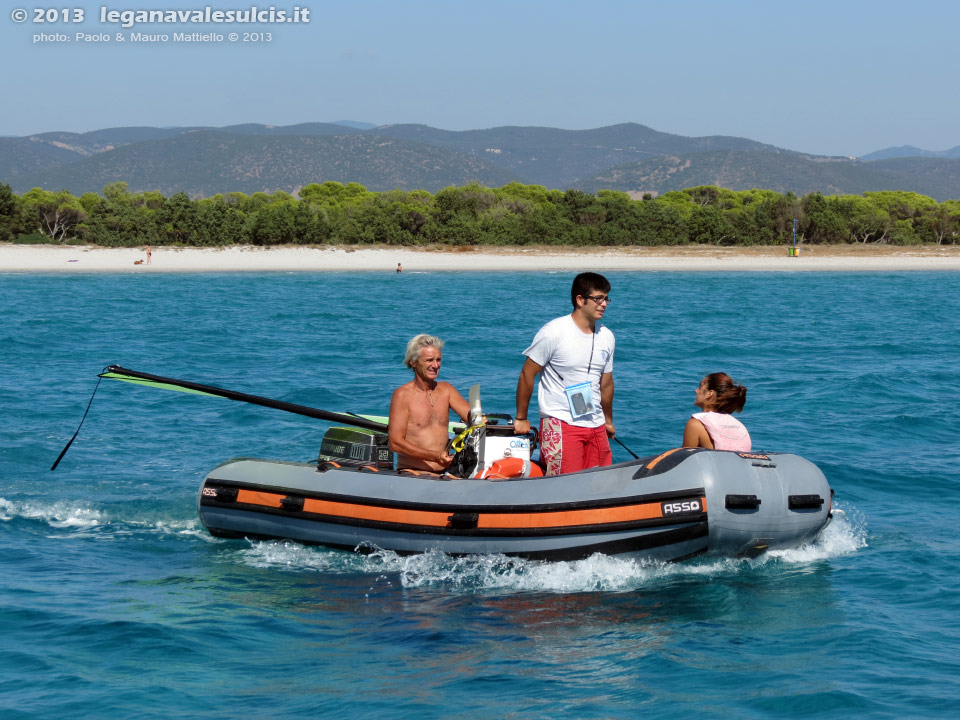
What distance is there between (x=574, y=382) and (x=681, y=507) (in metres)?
0.94

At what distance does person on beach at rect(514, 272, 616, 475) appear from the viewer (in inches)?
246

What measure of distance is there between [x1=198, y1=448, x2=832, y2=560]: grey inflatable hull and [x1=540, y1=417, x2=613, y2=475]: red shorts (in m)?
0.18

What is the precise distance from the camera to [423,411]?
6738mm

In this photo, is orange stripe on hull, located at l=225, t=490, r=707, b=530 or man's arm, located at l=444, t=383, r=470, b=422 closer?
orange stripe on hull, located at l=225, t=490, r=707, b=530

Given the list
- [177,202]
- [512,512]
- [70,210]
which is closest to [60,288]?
[177,202]

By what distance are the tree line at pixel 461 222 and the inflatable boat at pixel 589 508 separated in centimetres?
4129

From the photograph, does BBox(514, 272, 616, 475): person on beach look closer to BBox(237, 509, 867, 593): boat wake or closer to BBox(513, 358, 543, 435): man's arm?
BBox(513, 358, 543, 435): man's arm

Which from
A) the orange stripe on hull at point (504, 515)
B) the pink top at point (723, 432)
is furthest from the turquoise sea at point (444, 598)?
the pink top at point (723, 432)

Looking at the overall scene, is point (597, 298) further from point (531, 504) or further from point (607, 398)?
point (531, 504)

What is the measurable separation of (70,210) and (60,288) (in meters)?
20.2

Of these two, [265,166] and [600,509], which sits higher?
[265,166]

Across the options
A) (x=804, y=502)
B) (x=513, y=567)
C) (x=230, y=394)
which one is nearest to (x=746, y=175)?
(x=230, y=394)

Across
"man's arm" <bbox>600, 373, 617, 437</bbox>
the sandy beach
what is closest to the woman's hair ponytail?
"man's arm" <bbox>600, 373, 617, 437</bbox>

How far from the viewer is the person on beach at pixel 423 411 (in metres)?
6.57
